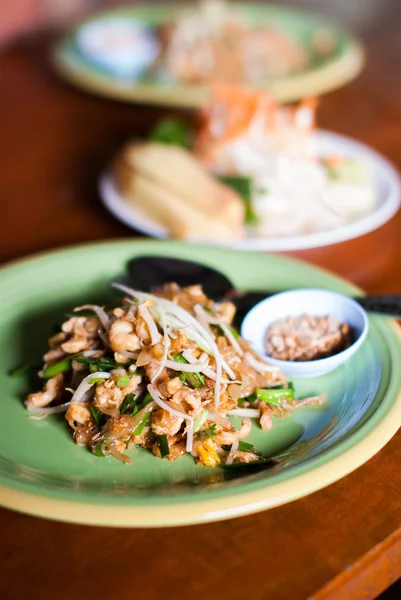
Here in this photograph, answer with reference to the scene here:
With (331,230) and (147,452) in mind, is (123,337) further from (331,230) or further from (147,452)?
(331,230)

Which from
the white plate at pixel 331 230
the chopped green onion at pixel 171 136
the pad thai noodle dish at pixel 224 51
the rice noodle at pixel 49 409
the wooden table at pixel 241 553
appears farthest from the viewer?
the pad thai noodle dish at pixel 224 51

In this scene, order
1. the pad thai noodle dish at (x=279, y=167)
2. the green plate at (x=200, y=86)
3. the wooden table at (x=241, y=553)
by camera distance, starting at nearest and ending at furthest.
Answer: the wooden table at (x=241, y=553)
the pad thai noodle dish at (x=279, y=167)
the green plate at (x=200, y=86)

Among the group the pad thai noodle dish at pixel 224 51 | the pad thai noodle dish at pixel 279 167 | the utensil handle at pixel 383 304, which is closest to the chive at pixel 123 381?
the utensil handle at pixel 383 304

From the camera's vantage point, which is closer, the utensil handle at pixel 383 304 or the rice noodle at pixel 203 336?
the rice noodle at pixel 203 336

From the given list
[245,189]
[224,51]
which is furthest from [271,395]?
[224,51]

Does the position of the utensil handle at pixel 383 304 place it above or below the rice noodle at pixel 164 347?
below

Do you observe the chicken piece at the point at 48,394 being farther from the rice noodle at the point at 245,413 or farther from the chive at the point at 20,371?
the rice noodle at the point at 245,413

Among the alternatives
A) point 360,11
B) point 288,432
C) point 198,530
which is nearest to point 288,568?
point 198,530

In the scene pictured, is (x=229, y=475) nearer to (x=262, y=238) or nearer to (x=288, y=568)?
(x=288, y=568)
